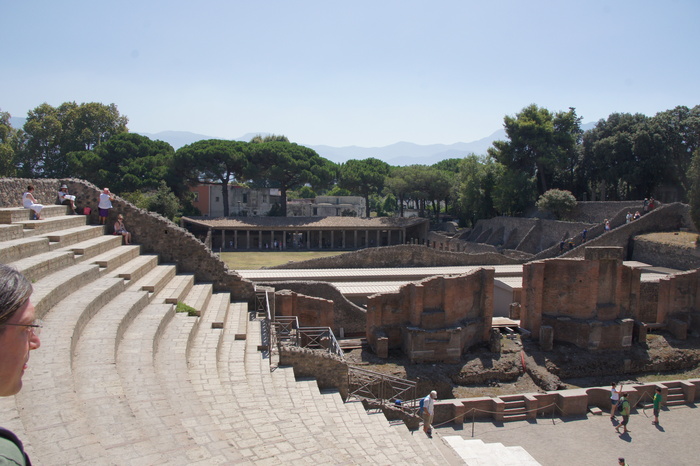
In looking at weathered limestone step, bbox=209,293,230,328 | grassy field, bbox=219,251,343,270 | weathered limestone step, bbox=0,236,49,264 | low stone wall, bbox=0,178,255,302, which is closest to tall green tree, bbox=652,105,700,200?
grassy field, bbox=219,251,343,270

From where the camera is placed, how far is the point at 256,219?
45.6m

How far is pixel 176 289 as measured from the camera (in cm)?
1339

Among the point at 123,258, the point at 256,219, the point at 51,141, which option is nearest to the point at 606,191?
the point at 256,219

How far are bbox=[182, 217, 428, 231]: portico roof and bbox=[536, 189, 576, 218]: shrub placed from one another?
1309cm

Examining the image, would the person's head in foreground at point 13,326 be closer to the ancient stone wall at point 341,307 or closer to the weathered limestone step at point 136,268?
the weathered limestone step at point 136,268

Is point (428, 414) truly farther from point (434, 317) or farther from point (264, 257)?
point (264, 257)

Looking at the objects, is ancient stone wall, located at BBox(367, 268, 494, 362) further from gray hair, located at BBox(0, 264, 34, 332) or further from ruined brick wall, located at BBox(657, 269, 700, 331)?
gray hair, located at BBox(0, 264, 34, 332)

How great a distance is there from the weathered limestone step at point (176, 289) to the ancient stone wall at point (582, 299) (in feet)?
39.5

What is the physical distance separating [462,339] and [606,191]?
3280 centimetres

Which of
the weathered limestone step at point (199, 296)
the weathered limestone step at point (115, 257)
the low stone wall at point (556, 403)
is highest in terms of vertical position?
the weathered limestone step at point (115, 257)

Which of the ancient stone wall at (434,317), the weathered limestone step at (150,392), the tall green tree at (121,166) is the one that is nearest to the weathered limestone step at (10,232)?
the weathered limestone step at (150,392)

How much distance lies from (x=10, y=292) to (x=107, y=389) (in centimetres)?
505

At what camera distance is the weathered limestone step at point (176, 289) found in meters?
12.2

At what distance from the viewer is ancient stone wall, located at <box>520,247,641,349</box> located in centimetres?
1877
